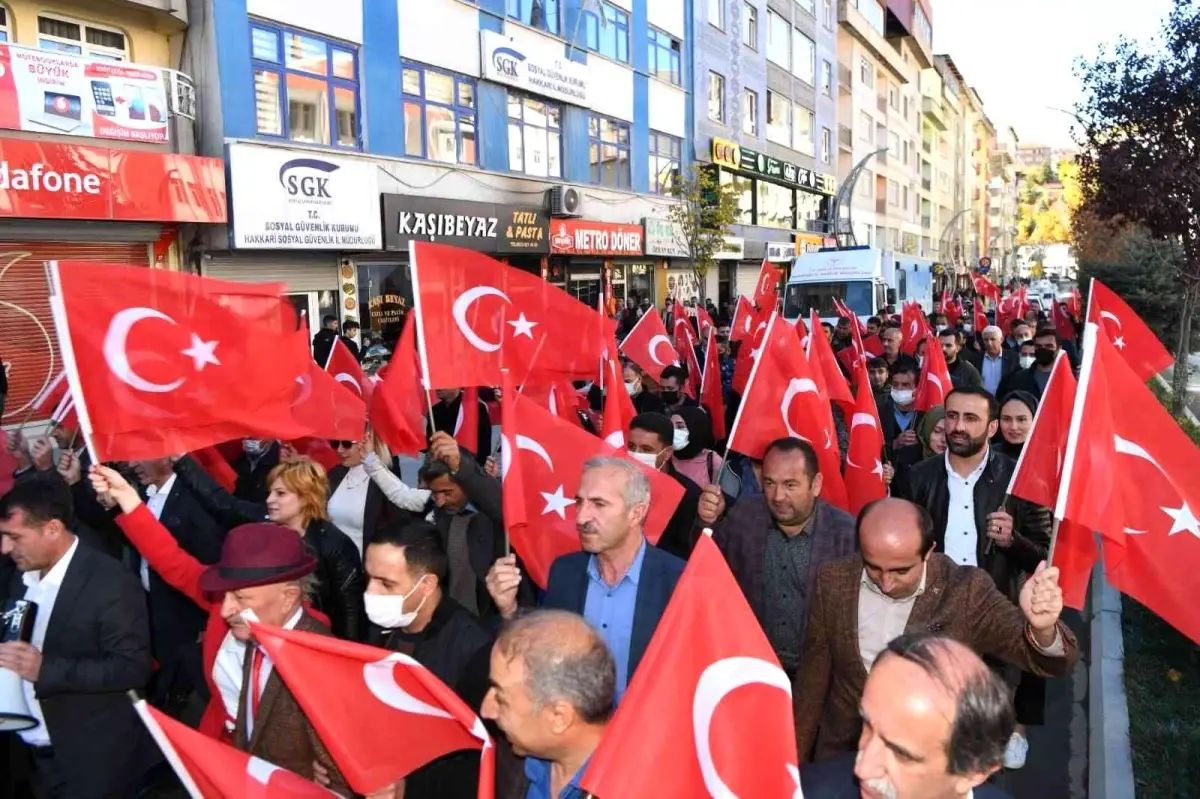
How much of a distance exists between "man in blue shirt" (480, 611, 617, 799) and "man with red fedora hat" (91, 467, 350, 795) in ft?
2.62

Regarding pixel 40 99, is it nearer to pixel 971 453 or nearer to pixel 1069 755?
pixel 971 453

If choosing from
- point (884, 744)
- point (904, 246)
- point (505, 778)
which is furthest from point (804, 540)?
point (904, 246)

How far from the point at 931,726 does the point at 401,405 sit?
430 cm

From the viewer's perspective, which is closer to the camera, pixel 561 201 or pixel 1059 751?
pixel 1059 751

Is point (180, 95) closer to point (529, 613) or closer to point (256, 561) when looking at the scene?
point (256, 561)

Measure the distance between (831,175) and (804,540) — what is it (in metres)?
42.5

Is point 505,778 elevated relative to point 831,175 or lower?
lower

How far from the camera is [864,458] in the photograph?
611cm

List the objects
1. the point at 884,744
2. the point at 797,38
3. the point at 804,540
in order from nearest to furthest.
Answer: the point at 884,744
the point at 804,540
the point at 797,38

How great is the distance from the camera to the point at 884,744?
2.04 m

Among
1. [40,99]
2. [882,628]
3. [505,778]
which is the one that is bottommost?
[505,778]

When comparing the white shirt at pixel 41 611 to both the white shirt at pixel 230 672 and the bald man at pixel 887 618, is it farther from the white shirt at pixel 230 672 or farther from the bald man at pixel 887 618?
the bald man at pixel 887 618

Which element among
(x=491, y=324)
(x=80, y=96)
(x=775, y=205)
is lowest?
(x=491, y=324)

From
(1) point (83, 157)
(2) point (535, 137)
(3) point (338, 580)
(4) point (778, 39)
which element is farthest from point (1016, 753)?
(4) point (778, 39)
